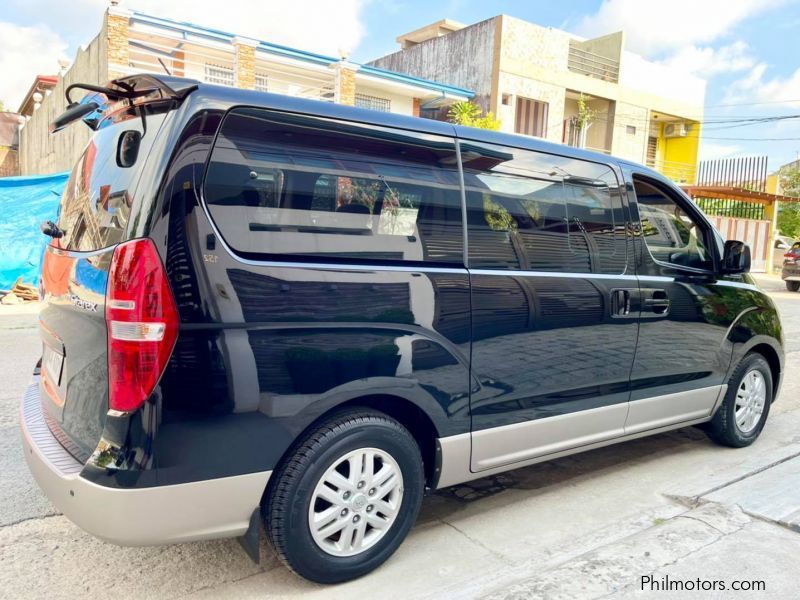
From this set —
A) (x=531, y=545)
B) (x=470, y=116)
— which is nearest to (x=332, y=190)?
(x=531, y=545)

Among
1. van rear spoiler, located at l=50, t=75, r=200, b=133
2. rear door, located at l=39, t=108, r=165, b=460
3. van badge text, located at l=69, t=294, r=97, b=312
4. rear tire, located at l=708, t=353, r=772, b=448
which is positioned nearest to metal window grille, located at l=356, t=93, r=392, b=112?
rear tire, located at l=708, t=353, r=772, b=448

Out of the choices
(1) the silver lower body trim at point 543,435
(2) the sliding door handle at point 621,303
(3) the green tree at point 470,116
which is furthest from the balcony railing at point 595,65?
(1) the silver lower body trim at point 543,435

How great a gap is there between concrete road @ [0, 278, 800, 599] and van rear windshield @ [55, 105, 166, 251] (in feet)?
4.55

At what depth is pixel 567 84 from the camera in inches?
926

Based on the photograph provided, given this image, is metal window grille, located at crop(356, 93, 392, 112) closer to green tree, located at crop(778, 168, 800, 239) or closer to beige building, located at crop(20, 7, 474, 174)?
beige building, located at crop(20, 7, 474, 174)

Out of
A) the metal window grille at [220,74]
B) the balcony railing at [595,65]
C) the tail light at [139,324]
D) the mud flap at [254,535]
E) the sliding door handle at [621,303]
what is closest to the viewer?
the tail light at [139,324]

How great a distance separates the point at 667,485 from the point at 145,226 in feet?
10.8

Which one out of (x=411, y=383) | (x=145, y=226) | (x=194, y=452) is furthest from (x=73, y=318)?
(x=411, y=383)

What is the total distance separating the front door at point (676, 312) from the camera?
3.72 metres

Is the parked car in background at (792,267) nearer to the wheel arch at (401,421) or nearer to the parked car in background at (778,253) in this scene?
the parked car in background at (778,253)

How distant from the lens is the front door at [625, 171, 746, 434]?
372cm

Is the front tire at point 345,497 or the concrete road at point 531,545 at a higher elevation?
the front tire at point 345,497

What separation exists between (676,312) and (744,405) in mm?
1212

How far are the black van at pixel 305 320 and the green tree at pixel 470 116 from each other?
15446mm
